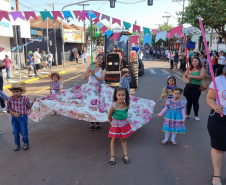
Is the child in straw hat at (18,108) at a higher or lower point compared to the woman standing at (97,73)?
lower

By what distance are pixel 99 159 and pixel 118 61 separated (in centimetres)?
723

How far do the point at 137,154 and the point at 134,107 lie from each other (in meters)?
1.39

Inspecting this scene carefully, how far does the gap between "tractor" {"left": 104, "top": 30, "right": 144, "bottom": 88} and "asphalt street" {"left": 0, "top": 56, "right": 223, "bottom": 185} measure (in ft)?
→ 15.8

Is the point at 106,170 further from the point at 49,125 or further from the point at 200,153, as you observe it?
the point at 49,125

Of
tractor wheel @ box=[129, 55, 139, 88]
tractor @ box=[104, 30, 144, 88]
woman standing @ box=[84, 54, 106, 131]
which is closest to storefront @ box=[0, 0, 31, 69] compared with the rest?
tractor @ box=[104, 30, 144, 88]

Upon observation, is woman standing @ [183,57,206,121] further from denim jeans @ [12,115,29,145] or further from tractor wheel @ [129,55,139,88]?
tractor wheel @ [129,55,139,88]

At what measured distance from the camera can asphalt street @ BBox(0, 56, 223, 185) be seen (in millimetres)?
Answer: 3270

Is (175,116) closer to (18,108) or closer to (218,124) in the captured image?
(218,124)

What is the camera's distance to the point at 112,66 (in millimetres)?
10633

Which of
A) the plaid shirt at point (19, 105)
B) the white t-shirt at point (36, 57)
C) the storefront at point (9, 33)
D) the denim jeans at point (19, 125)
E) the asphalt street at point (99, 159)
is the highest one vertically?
the storefront at point (9, 33)

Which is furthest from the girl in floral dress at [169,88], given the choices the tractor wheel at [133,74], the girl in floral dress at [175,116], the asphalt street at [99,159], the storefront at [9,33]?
the storefront at [9,33]

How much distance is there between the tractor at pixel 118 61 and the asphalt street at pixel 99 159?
4.81 metres

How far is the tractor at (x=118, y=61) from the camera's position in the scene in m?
10.0

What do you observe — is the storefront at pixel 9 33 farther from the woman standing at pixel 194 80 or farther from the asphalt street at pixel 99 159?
the woman standing at pixel 194 80
